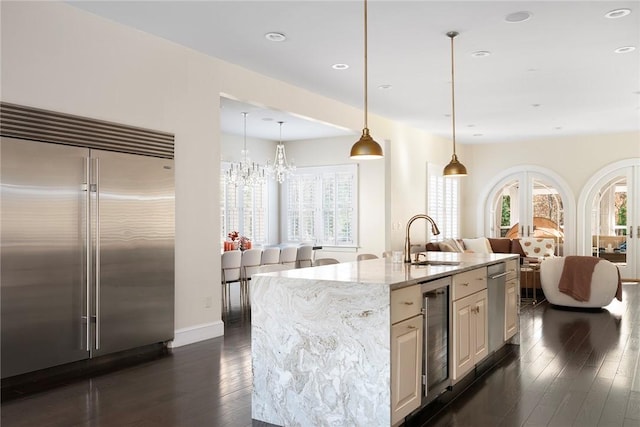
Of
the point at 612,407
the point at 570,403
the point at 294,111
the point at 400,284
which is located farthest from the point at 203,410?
the point at 294,111

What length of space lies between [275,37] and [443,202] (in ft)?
23.6

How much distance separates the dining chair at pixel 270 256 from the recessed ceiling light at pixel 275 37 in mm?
3433

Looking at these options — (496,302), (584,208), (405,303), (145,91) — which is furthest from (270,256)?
(584,208)

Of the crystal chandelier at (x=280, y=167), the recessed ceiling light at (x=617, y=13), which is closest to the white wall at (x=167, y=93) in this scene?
the crystal chandelier at (x=280, y=167)

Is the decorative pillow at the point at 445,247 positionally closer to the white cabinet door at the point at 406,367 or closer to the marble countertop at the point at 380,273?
the marble countertop at the point at 380,273

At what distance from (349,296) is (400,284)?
295 mm

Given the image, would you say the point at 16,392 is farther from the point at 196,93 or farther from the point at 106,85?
the point at 196,93

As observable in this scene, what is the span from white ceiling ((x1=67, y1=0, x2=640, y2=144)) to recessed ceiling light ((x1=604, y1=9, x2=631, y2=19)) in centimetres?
4

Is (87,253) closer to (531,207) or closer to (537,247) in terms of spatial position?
(537,247)

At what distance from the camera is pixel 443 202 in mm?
11547

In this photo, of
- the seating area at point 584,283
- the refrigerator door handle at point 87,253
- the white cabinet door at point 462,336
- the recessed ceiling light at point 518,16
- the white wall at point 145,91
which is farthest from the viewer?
the seating area at point 584,283

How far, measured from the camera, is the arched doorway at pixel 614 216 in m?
11.0

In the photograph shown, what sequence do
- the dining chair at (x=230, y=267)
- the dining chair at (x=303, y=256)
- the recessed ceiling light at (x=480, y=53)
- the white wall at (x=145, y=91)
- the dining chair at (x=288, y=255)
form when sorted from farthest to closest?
the dining chair at (x=303, y=256) < the dining chair at (x=288, y=255) < the dining chair at (x=230, y=267) < the recessed ceiling light at (x=480, y=53) < the white wall at (x=145, y=91)

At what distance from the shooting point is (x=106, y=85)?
4730 mm
